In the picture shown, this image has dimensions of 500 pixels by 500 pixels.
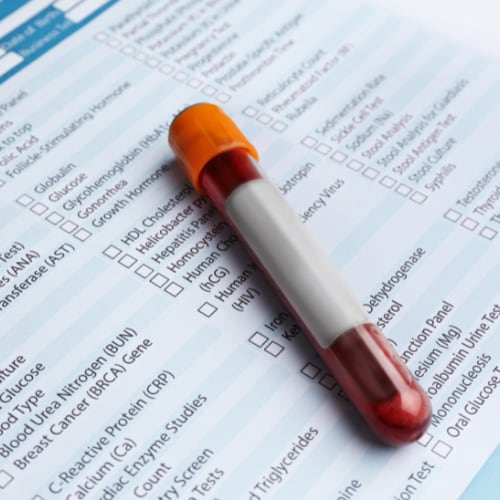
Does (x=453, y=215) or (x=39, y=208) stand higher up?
(x=39, y=208)

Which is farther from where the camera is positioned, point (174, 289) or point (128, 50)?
point (128, 50)

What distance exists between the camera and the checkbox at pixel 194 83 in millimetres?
543

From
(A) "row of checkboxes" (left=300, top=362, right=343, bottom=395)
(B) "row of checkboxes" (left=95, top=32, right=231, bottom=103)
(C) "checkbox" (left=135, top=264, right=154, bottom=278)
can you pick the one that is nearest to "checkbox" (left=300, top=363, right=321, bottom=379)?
(A) "row of checkboxes" (left=300, top=362, right=343, bottom=395)

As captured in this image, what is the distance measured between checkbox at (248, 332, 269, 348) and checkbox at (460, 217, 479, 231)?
135mm

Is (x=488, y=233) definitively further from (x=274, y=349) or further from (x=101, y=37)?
(x=101, y=37)

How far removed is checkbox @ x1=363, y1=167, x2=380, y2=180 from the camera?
1.61ft

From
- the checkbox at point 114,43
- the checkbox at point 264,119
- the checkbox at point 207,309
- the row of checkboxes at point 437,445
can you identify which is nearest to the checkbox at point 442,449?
the row of checkboxes at point 437,445

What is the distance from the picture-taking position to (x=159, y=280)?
44 centimetres

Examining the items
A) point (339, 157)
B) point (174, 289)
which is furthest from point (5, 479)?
point (339, 157)

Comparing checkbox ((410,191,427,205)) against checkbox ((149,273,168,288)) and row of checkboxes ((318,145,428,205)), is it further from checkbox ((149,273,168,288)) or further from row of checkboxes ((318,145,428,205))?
checkbox ((149,273,168,288))

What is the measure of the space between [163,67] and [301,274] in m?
0.22

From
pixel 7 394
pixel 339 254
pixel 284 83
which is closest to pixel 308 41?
pixel 284 83

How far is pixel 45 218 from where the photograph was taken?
0.47 metres

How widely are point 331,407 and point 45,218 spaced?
0.65 ft
